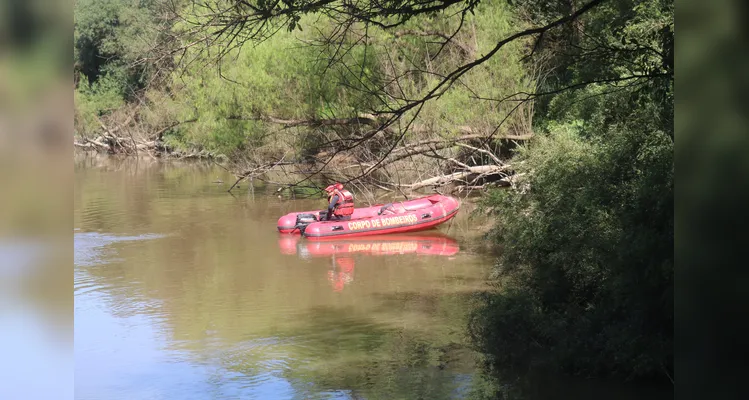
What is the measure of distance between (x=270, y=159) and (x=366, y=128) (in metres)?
3.66

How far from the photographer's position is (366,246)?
1564 centimetres

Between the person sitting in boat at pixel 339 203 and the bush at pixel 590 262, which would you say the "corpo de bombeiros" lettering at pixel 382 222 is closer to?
the person sitting in boat at pixel 339 203

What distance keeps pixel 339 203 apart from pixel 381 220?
0.87 meters

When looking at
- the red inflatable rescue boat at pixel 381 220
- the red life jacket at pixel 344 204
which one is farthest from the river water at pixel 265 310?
the red life jacket at pixel 344 204

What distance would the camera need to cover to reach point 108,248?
15.1 metres

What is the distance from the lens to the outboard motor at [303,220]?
1631 centimetres

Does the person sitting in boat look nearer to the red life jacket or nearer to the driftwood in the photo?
the red life jacket

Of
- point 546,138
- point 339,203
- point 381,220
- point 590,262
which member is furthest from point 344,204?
point 590,262

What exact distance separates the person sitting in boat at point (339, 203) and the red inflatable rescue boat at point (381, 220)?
115 millimetres

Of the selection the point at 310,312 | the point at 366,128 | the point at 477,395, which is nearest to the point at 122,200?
the point at 366,128

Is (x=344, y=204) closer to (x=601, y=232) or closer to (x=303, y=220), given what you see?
(x=303, y=220)

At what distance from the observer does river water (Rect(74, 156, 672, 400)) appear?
26.6ft

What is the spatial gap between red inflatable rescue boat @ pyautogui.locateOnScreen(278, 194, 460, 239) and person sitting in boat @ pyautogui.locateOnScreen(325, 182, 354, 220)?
115 mm
